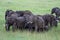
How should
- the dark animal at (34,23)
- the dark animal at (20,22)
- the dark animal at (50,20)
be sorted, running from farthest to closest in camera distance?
1. the dark animal at (50,20)
2. the dark animal at (20,22)
3. the dark animal at (34,23)

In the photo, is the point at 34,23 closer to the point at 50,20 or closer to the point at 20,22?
the point at 20,22

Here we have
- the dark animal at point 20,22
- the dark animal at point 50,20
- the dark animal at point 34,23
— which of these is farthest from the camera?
the dark animal at point 50,20

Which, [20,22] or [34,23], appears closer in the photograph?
[34,23]

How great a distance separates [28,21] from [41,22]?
2.20 feet

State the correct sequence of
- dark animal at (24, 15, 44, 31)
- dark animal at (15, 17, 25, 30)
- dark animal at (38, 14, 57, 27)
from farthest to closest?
dark animal at (38, 14, 57, 27) < dark animal at (15, 17, 25, 30) < dark animal at (24, 15, 44, 31)

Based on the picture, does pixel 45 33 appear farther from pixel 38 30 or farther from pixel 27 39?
pixel 27 39

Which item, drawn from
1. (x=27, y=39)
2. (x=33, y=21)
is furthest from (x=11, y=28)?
(x=27, y=39)

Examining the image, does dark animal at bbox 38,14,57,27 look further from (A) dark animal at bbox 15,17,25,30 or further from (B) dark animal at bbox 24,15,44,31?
(A) dark animal at bbox 15,17,25,30

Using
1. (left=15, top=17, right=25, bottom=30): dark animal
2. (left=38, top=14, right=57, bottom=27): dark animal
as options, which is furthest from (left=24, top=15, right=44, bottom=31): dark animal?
(left=38, top=14, right=57, bottom=27): dark animal

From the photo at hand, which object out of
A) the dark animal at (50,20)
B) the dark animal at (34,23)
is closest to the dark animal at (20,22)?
the dark animal at (34,23)

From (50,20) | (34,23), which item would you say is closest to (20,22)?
(34,23)

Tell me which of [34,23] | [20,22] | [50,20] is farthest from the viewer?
[50,20]

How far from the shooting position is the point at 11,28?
43.2 ft

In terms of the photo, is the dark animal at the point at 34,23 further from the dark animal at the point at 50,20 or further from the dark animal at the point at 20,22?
the dark animal at the point at 50,20
